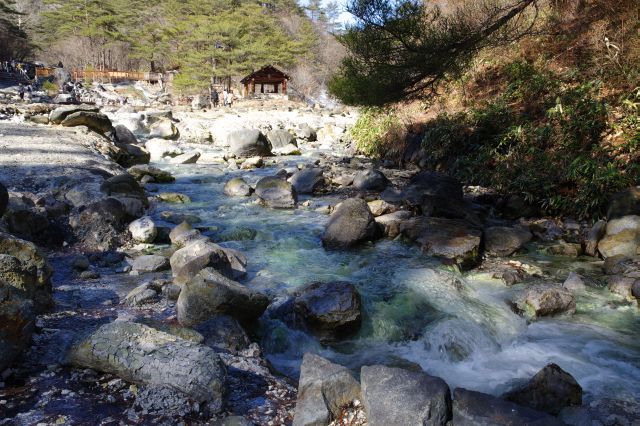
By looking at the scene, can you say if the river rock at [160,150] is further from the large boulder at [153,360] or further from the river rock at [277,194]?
the large boulder at [153,360]

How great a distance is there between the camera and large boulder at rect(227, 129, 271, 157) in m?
16.6

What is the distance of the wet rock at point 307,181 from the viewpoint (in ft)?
36.3

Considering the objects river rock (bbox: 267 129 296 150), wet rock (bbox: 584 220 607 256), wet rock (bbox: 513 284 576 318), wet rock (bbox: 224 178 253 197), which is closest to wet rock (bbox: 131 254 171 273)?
wet rock (bbox: 513 284 576 318)

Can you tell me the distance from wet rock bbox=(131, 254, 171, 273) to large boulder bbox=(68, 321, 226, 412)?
8.70 feet

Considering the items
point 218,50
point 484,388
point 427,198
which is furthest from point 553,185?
point 218,50

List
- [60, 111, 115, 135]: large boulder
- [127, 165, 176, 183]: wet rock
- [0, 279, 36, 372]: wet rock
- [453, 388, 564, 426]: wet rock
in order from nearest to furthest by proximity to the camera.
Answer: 1. [453, 388, 564, 426]: wet rock
2. [0, 279, 36, 372]: wet rock
3. [127, 165, 176, 183]: wet rock
4. [60, 111, 115, 135]: large boulder

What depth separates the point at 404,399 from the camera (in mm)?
2889

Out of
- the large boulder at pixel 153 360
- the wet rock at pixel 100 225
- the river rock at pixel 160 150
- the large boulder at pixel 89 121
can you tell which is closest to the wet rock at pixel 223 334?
the large boulder at pixel 153 360

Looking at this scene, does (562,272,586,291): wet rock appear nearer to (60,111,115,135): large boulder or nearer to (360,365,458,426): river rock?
(360,365,458,426): river rock

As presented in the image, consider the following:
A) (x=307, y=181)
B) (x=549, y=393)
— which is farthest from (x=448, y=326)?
(x=307, y=181)

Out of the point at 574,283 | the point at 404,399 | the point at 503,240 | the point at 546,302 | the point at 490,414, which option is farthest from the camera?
the point at 503,240

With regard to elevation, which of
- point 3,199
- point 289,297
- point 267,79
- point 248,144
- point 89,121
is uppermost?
point 267,79

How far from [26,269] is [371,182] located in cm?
806

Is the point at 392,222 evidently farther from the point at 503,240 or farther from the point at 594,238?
the point at 594,238
